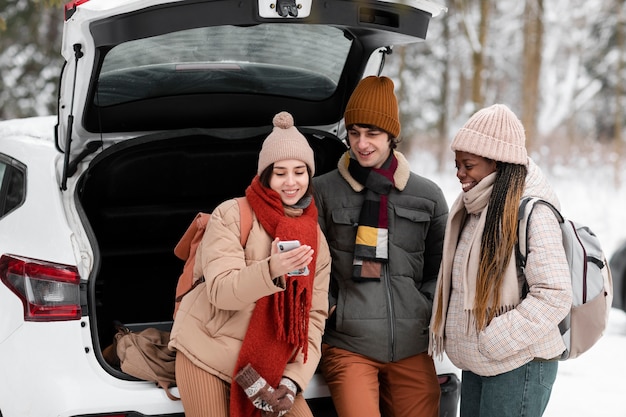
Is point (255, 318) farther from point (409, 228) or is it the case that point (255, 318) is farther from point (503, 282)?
point (503, 282)

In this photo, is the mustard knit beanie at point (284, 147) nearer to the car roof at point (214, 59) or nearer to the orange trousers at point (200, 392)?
the car roof at point (214, 59)

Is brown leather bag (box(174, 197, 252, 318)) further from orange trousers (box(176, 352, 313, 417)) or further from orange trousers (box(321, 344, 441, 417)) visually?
orange trousers (box(321, 344, 441, 417))

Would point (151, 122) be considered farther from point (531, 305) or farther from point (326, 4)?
point (531, 305)

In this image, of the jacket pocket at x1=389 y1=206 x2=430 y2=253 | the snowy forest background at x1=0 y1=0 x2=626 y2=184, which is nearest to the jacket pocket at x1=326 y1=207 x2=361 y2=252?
the jacket pocket at x1=389 y1=206 x2=430 y2=253

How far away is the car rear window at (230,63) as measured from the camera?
3.37 m

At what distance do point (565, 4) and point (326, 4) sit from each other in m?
27.9

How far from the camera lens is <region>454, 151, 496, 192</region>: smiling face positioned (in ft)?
9.90

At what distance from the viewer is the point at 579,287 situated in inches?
113

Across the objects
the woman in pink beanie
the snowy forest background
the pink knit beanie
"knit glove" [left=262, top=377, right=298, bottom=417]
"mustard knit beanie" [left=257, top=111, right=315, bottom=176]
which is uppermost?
the pink knit beanie

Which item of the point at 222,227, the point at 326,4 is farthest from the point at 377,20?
the point at 222,227

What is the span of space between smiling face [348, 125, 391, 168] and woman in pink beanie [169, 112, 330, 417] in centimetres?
35

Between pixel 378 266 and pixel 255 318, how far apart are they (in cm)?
59

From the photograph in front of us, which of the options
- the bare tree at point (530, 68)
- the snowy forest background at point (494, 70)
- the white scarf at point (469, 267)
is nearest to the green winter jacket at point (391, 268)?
the white scarf at point (469, 267)

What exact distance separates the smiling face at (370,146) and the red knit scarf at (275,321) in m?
0.48
